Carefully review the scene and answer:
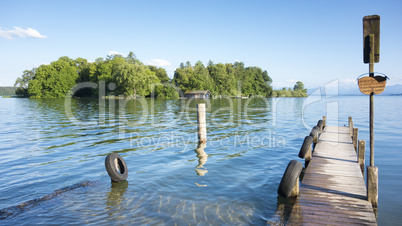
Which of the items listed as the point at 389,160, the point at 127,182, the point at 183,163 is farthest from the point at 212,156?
the point at 389,160

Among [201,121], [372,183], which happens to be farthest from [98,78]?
[372,183]

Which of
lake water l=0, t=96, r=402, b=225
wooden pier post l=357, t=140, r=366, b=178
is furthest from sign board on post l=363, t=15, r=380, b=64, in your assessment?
lake water l=0, t=96, r=402, b=225

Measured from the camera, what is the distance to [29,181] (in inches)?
349

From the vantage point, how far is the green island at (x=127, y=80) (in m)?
91.9

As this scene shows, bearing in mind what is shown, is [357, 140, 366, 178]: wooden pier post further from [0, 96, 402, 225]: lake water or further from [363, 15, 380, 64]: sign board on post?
[363, 15, 380, 64]: sign board on post

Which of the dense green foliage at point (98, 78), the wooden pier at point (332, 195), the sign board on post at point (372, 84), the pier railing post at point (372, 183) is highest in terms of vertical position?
the dense green foliage at point (98, 78)

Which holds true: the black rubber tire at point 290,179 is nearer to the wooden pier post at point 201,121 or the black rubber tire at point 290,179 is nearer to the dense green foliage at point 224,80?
the wooden pier post at point 201,121

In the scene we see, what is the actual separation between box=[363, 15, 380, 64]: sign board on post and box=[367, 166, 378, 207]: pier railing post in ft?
8.99

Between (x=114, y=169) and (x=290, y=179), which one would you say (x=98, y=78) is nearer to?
(x=114, y=169)

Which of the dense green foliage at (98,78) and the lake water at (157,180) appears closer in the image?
the lake water at (157,180)

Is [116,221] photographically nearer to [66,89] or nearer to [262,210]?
[262,210]

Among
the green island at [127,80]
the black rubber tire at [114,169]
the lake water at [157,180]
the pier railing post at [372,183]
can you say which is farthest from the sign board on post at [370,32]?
the green island at [127,80]

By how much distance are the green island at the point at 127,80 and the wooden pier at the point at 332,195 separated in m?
83.3

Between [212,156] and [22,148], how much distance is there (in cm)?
1041
